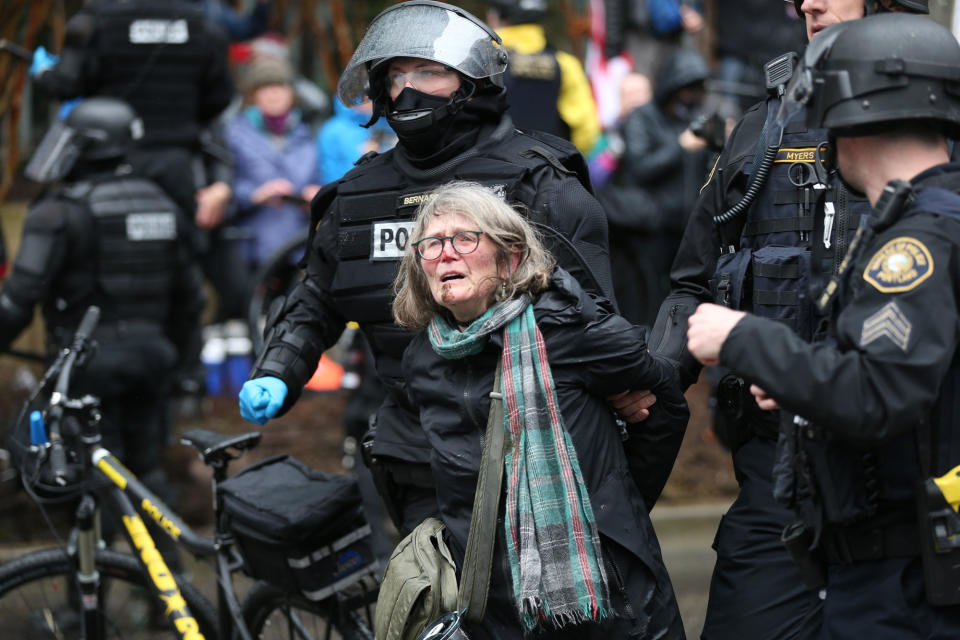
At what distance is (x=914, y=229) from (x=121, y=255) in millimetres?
3930

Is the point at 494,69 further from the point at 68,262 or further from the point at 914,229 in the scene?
the point at 68,262

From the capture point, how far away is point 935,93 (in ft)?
9.15

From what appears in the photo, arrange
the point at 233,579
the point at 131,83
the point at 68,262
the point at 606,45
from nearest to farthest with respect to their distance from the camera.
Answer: the point at 233,579, the point at 68,262, the point at 131,83, the point at 606,45

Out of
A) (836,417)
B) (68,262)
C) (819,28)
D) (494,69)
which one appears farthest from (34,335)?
(836,417)

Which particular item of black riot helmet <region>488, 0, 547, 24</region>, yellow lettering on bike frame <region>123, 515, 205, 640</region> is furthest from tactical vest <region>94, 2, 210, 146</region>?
yellow lettering on bike frame <region>123, 515, 205, 640</region>

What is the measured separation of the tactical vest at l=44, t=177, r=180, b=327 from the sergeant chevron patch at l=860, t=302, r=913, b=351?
3.89m

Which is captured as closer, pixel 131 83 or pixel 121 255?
pixel 121 255

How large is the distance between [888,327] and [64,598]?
10.6ft

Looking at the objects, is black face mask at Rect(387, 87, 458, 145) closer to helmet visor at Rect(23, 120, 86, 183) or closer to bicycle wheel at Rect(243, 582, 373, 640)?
bicycle wheel at Rect(243, 582, 373, 640)

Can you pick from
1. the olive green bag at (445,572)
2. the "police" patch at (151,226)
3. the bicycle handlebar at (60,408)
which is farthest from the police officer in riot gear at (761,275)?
the "police" patch at (151,226)

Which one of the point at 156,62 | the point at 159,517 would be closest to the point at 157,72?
the point at 156,62

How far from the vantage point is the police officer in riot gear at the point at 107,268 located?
18.5 feet

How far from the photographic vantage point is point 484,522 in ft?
10.4

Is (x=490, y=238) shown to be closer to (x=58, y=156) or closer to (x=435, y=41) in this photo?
(x=435, y=41)
